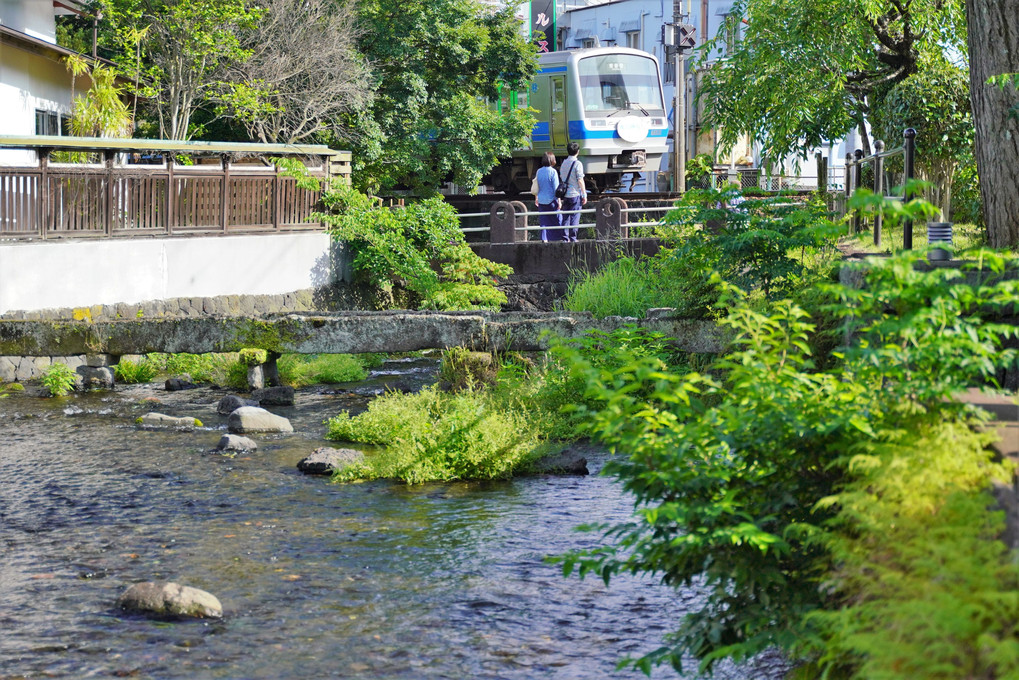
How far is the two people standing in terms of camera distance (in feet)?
66.7

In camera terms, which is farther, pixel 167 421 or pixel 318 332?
pixel 318 332

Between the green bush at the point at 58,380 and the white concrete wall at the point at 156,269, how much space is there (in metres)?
0.79

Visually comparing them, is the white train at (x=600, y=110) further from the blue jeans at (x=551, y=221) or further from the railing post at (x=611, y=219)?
the railing post at (x=611, y=219)

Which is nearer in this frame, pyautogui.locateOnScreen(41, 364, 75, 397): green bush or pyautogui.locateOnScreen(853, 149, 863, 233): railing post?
pyautogui.locateOnScreen(853, 149, 863, 233): railing post

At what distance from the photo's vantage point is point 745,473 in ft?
13.4

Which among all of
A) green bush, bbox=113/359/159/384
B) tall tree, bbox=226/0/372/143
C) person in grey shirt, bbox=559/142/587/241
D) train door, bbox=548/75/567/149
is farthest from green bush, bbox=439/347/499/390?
train door, bbox=548/75/567/149

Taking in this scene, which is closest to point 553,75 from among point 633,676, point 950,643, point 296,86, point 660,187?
point 296,86

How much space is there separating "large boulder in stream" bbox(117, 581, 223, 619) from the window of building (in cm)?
1870

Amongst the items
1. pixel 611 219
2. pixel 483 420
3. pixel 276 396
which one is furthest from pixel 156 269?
pixel 611 219

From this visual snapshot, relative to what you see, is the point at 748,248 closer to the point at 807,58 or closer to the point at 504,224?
the point at 807,58

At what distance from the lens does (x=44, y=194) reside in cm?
1373

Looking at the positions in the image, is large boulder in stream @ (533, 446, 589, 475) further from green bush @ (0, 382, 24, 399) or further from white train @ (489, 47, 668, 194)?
white train @ (489, 47, 668, 194)

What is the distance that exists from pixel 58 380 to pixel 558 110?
16.9 m

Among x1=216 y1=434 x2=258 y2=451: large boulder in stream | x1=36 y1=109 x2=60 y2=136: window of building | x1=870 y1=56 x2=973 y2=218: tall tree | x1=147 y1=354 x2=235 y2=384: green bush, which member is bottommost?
x1=216 y1=434 x2=258 y2=451: large boulder in stream
